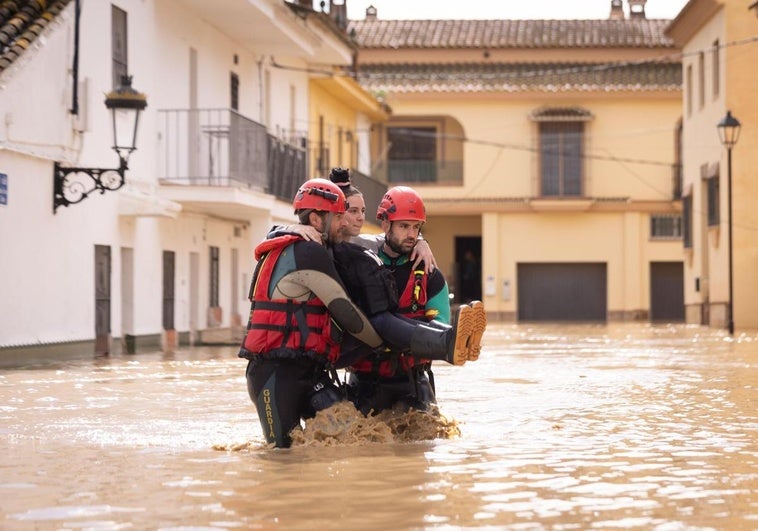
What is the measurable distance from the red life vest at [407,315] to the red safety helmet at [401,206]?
338mm

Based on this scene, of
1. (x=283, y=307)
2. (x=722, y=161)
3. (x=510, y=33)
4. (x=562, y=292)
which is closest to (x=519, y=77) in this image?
(x=510, y=33)

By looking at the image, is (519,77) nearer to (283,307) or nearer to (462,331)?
(283,307)

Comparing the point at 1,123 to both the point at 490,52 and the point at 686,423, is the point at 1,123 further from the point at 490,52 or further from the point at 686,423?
the point at 490,52

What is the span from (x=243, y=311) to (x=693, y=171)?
1419cm

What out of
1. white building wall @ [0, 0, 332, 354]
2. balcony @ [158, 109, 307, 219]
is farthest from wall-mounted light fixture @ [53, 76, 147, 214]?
balcony @ [158, 109, 307, 219]

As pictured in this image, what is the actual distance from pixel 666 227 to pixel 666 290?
2098mm

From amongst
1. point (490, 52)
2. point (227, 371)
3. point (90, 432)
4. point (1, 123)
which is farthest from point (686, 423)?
point (490, 52)

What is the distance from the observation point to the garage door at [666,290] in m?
55.4

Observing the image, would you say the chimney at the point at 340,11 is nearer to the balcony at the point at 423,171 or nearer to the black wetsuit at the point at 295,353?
the balcony at the point at 423,171

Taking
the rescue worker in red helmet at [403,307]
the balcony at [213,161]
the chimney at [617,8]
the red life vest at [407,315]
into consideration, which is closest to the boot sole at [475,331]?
the rescue worker in red helmet at [403,307]

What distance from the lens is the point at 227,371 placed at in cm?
1880

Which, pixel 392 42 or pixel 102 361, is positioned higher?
pixel 392 42

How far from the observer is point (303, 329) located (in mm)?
9453

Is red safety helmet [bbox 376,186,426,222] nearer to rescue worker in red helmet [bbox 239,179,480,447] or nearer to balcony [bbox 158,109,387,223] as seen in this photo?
rescue worker in red helmet [bbox 239,179,480,447]
